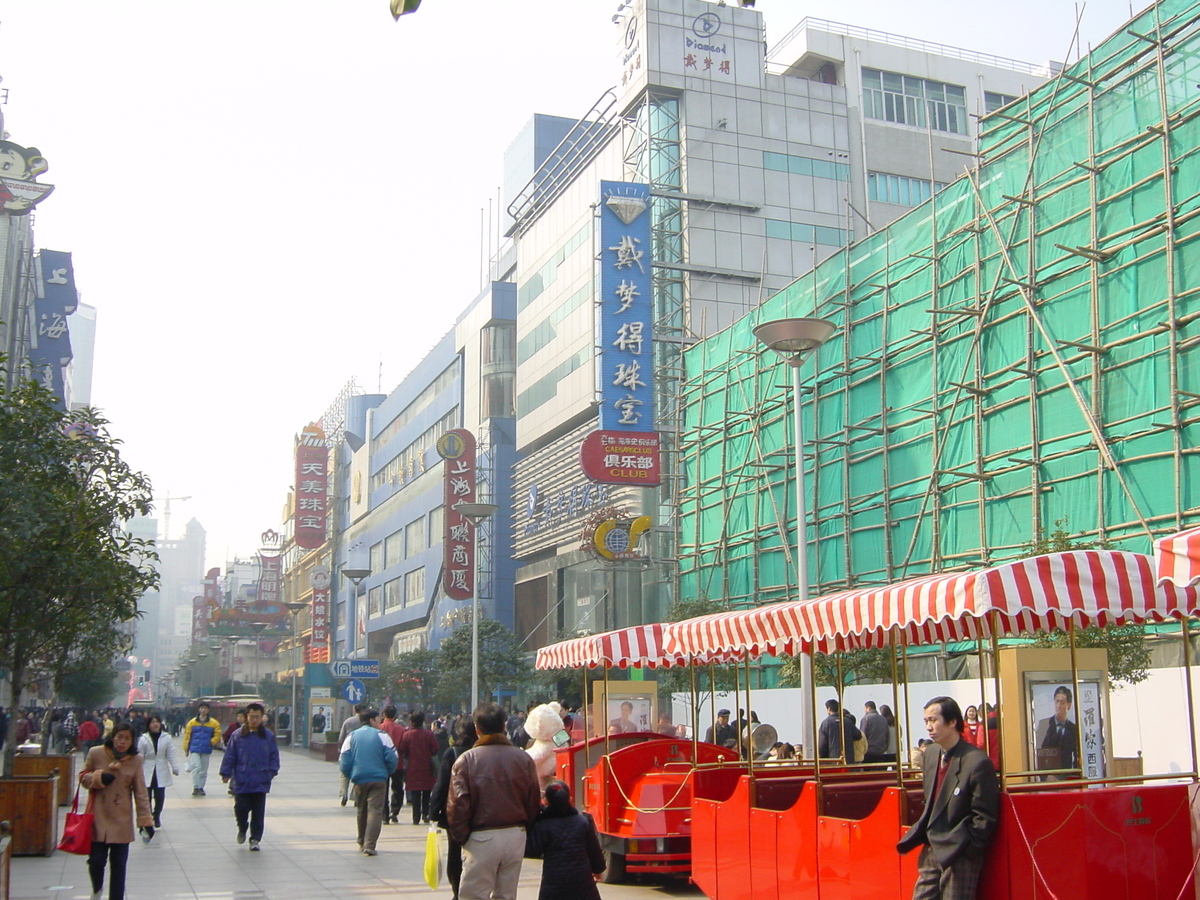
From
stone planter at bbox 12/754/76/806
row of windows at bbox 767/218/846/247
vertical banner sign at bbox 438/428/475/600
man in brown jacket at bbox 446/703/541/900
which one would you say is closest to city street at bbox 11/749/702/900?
stone planter at bbox 12/754/76/806

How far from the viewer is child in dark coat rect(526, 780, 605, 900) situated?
21.8 ft

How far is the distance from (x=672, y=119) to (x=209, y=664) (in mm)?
102139

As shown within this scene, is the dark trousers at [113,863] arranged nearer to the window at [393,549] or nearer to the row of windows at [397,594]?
the row of windows at [397,594]

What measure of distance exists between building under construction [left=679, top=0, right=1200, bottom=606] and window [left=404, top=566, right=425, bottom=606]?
121 feet

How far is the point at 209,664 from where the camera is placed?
431 ft

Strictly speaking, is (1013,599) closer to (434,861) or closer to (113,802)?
(434,861)

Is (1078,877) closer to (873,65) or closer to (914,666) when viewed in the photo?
(914,666)

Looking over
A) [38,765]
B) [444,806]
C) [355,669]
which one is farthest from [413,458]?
[444,806]

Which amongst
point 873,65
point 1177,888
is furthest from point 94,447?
point 873,65

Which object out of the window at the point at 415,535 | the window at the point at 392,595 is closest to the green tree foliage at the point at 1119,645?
the window at the point at 415,535

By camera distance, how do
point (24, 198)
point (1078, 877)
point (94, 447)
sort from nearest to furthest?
point (1078, 877), point (94, 447), point (24, 198)

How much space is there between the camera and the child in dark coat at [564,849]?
6.65 metres

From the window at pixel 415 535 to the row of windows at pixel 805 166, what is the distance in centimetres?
3163

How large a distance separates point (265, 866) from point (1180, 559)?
1033 cm
